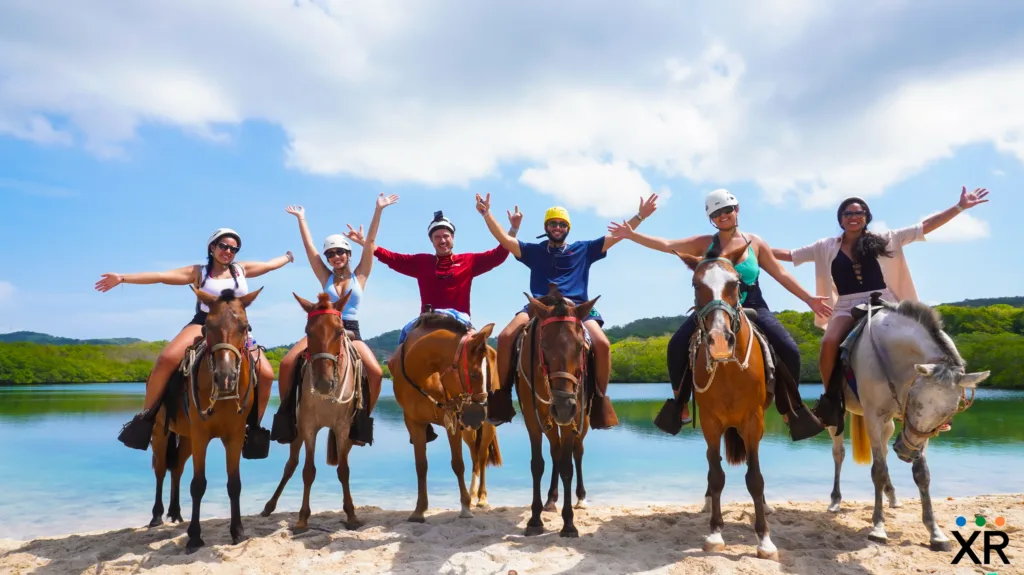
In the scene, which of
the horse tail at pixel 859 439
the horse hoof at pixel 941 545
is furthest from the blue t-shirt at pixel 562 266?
the horse hoof at pixel 941 545

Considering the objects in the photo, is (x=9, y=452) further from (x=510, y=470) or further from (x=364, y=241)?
(x=364, y=241)

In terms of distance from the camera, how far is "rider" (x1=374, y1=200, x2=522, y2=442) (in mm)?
7715

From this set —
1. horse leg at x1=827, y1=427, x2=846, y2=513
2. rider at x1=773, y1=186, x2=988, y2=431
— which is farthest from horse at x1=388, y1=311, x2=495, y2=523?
horse leg at x1=827, y1=427, x2=846, y2=513

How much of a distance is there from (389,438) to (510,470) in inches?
323

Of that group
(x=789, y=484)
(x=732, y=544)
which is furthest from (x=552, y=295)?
(x=789, y=484)

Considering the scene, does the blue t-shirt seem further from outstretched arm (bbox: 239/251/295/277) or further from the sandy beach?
outstretched arm (bbox: 239/251/295/277)

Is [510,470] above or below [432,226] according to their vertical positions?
below

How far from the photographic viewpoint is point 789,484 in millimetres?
12125

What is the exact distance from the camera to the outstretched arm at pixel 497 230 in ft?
24.3

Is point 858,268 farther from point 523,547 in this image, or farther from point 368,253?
point 368,253

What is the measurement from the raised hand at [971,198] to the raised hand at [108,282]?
9021 mm

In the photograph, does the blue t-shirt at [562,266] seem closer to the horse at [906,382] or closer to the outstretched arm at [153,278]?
the horse at [906,382]

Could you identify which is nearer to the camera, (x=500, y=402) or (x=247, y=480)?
(x=500, y=402)

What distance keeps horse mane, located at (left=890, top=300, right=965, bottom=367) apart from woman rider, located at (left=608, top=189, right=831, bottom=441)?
820mm
